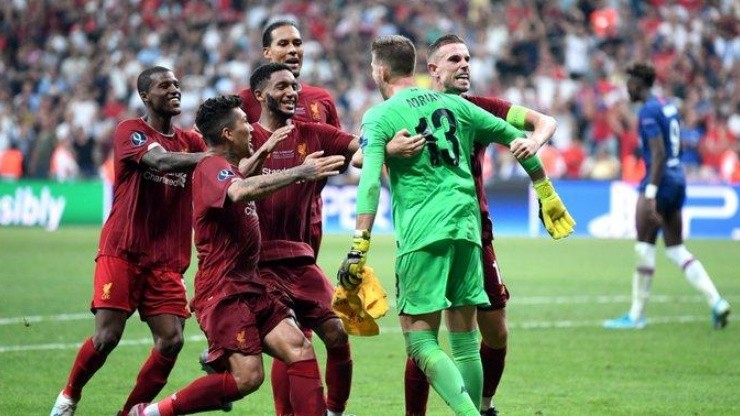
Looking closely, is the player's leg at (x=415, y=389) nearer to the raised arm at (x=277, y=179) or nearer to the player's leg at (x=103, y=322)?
the raised arm at (x=277, y=179)

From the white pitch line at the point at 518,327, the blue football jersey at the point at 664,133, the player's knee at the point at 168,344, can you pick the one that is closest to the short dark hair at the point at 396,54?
the player's knee at the point at 168,344

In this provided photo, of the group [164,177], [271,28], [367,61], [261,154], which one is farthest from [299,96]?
[367,61]

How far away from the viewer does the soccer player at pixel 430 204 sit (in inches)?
297

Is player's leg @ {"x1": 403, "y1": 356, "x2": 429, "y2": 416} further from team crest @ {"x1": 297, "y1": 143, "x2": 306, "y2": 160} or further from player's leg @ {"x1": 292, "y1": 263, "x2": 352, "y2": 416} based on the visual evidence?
team crest @ {"x1": 297, "y1": 143, "x2": 306, "y2": 160}

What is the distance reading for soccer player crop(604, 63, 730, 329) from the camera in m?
14.0

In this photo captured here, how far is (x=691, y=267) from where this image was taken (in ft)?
46.6

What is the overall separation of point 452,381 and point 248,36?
83.4ft

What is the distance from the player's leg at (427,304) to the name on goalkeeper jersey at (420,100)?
0.79 meters

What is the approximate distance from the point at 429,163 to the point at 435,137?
150 mm

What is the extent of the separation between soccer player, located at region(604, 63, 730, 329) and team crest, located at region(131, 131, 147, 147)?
6765 millimetres

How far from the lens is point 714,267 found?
1998cm

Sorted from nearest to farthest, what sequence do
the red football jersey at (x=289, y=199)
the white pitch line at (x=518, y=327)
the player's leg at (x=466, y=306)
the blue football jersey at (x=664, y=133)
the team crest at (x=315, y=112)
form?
1. the player's leg at (x=466, y=306)
2. the red football jersey at (x=289, y=199)
3. the team crest at (x=315, y=112)
4. the white pitch line at (x=518, y=327)
5. the blue football jersey at (x=664, y=133)

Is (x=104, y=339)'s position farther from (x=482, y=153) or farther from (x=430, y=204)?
(x=482, y=153)

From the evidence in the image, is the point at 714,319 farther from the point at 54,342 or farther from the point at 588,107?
the point at 588,107
